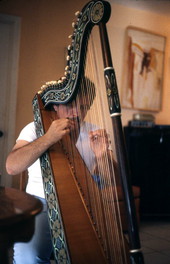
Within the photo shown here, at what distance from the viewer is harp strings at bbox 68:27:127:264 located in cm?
96

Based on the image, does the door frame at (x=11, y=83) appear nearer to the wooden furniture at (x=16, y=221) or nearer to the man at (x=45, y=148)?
the man at (x=45, y=148)

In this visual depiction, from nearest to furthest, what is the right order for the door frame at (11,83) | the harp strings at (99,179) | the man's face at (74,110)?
the harp strings at (99,179) → the man's face at (74,110) → the door frame at (11,83)

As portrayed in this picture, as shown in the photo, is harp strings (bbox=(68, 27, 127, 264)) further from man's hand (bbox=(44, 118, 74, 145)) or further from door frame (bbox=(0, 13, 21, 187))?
door frame (bbox=(0, 13, 21, 187))

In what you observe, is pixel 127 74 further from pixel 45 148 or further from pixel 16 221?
pixel 16 221

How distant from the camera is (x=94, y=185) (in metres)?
1.16

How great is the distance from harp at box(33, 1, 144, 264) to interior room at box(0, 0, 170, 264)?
153 centimetres

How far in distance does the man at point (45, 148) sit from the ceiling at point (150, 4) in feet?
9.23

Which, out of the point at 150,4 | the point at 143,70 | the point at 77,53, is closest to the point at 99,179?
the point at 77,53

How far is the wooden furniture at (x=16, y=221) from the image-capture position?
57cm

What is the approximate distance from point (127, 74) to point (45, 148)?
109 inches

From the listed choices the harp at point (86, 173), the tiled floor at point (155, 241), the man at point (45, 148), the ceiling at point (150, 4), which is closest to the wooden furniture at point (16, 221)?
the harp at point (86, 173)

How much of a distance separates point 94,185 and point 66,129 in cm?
25

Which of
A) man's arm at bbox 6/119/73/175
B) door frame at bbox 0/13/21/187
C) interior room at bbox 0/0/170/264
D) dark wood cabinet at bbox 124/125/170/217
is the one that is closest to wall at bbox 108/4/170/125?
interior room at bbox 0/0/170/264

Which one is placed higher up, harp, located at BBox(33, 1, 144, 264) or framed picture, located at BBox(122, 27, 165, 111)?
framed picture, located at BBox(122, 27, 165, 111)
